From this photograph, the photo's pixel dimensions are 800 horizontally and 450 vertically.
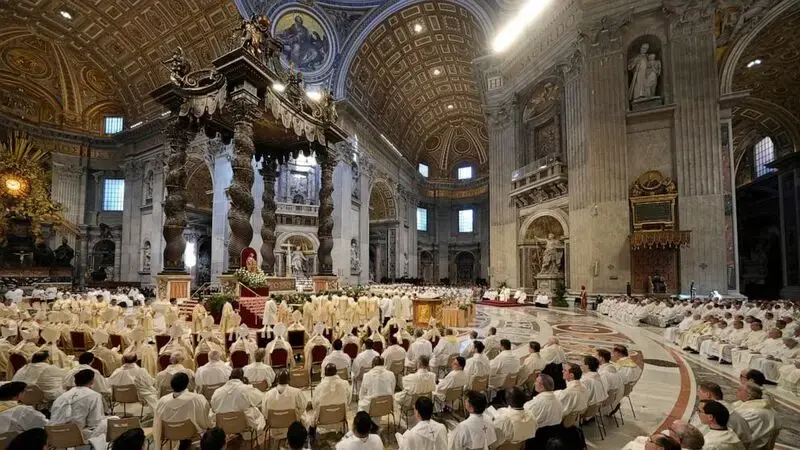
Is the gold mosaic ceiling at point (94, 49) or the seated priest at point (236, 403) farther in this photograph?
the gold mosaic ceiling at point (94, 49)

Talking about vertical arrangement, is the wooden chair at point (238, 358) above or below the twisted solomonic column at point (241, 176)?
below

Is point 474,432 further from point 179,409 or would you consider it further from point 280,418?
point 179,409

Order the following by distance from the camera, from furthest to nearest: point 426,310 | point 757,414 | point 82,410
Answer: point 426,310
point 82,410
point 757,414

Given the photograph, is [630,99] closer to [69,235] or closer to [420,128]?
[420,128]

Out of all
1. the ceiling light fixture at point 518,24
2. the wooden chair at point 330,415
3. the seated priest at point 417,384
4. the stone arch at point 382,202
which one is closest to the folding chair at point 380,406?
the wooden chair at point 330,415

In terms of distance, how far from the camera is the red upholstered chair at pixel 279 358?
5586 millimetres

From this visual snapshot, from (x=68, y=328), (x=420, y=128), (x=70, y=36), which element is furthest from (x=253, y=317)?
(x=420, y=128)

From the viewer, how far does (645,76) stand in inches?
581

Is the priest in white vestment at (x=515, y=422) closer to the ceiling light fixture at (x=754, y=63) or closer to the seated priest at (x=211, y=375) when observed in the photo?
the seated priest at (x=211, y=375)

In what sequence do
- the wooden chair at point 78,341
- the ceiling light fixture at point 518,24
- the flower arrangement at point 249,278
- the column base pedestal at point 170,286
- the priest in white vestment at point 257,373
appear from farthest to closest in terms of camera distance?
the ceiling light fixture at point 518,24, the column base pedestal at point 170,286, the flower arrangement at point 249,278, the wooden chair at point 78,341, the priest in white vestment at point 257,373

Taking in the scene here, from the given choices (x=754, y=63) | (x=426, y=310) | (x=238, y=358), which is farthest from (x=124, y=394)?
(x=754, y=63)

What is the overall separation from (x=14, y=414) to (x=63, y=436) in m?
0.46

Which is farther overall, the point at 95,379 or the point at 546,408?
the point at 95,379

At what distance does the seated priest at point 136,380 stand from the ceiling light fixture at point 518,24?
2015 cm
